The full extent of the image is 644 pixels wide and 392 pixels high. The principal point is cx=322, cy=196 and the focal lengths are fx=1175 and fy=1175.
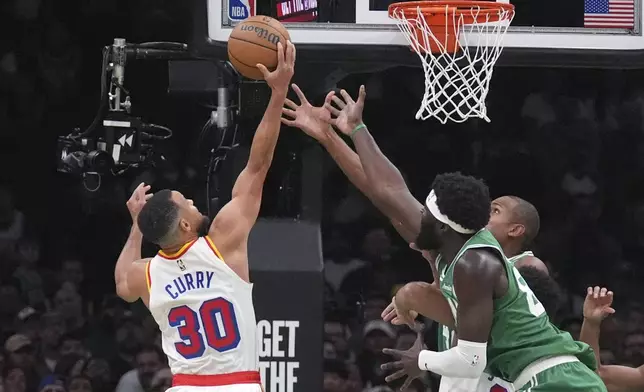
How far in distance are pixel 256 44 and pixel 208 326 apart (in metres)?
1.19

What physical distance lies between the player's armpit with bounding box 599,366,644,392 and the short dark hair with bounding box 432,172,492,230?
153 centimetres

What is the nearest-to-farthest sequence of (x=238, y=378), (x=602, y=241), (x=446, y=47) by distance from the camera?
(x=238, y=378) → (x=446, y=47) → (x=602, y=241)

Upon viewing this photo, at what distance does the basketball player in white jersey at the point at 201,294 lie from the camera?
453 cm

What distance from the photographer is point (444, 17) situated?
5.56 meters

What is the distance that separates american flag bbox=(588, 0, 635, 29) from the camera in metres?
5.92

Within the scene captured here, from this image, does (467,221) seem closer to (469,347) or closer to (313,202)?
(469,347)

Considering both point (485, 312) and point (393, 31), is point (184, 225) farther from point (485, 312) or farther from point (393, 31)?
point (393, 31)

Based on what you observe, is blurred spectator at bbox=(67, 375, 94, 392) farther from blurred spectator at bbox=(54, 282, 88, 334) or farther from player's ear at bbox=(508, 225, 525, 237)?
player's ear at bbox=(508, 225, 525, 237)

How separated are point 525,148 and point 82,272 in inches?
135

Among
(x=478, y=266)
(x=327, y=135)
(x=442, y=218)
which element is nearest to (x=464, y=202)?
(x=442, y=218)

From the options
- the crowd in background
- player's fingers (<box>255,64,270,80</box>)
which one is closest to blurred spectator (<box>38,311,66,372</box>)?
the crowd in background

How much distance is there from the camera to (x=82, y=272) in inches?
342

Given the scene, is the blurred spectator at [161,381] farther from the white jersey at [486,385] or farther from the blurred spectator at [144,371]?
the white jersey at [486,385]

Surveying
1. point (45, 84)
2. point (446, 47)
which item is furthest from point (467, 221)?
point (45, 84)
